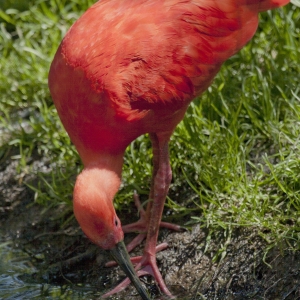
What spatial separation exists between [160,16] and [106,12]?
1.10ft

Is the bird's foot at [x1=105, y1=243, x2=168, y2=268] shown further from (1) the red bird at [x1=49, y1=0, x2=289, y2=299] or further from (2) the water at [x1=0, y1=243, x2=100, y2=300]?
(2) the water at [x1=0, y1=243, x2=100, y2=300]

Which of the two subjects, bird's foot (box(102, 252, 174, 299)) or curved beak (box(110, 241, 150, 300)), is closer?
curved beak (box(110, 241, 150, 300))

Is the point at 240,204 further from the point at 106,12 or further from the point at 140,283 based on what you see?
the point at 106,12

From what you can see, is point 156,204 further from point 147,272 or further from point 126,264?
point 126,264

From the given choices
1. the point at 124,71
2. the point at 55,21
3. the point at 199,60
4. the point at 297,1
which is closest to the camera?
the point at 124,71

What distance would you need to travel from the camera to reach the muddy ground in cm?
451

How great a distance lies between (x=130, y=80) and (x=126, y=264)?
3.59 ft

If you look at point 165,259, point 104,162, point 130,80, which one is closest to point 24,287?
point 165,259

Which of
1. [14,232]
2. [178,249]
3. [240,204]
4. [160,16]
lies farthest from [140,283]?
[160,16]

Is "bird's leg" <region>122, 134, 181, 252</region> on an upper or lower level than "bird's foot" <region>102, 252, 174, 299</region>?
upper

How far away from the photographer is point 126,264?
454 centimetres

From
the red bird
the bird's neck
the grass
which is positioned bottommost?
the grass

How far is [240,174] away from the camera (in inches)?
200

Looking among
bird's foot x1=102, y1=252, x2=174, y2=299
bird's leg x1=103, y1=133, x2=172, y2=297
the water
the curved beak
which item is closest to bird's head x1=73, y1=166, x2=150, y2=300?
the curved beak
